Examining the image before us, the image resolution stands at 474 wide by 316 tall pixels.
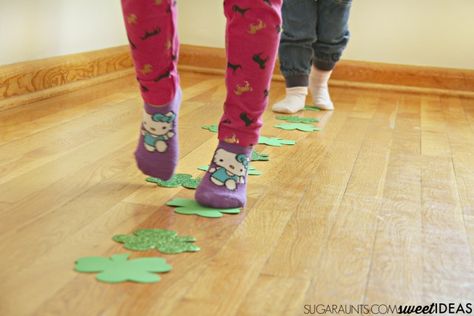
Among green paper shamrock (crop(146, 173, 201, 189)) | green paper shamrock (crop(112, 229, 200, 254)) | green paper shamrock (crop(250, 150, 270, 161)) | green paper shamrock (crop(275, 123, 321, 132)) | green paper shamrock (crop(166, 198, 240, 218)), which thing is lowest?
green paper shamrock (crop(275, 123, 321, 132))

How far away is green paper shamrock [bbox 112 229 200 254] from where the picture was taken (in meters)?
1.04

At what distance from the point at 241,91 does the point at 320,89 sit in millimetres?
1241

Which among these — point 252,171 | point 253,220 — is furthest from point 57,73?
point 253,220

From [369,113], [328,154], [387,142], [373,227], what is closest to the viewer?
[373,227]

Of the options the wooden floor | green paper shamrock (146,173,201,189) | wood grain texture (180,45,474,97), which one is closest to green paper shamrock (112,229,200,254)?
the wooden floor

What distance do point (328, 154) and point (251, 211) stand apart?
53 centimetres

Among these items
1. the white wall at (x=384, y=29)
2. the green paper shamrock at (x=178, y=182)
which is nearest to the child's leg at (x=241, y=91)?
the green paper shamrock at (x=178, y=182)

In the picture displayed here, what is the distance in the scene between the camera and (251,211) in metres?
1.26

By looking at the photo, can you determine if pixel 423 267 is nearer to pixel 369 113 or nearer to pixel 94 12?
pixel 369 113

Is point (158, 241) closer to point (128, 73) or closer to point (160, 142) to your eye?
point (160, 142)

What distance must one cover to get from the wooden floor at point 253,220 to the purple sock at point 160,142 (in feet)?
0.16

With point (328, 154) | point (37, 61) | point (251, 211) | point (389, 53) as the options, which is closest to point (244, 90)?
point (251, 211)

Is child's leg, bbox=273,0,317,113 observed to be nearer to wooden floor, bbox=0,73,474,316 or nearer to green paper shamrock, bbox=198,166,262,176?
wooden floor, bbox=0,73,474,316

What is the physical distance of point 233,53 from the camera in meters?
1.23
